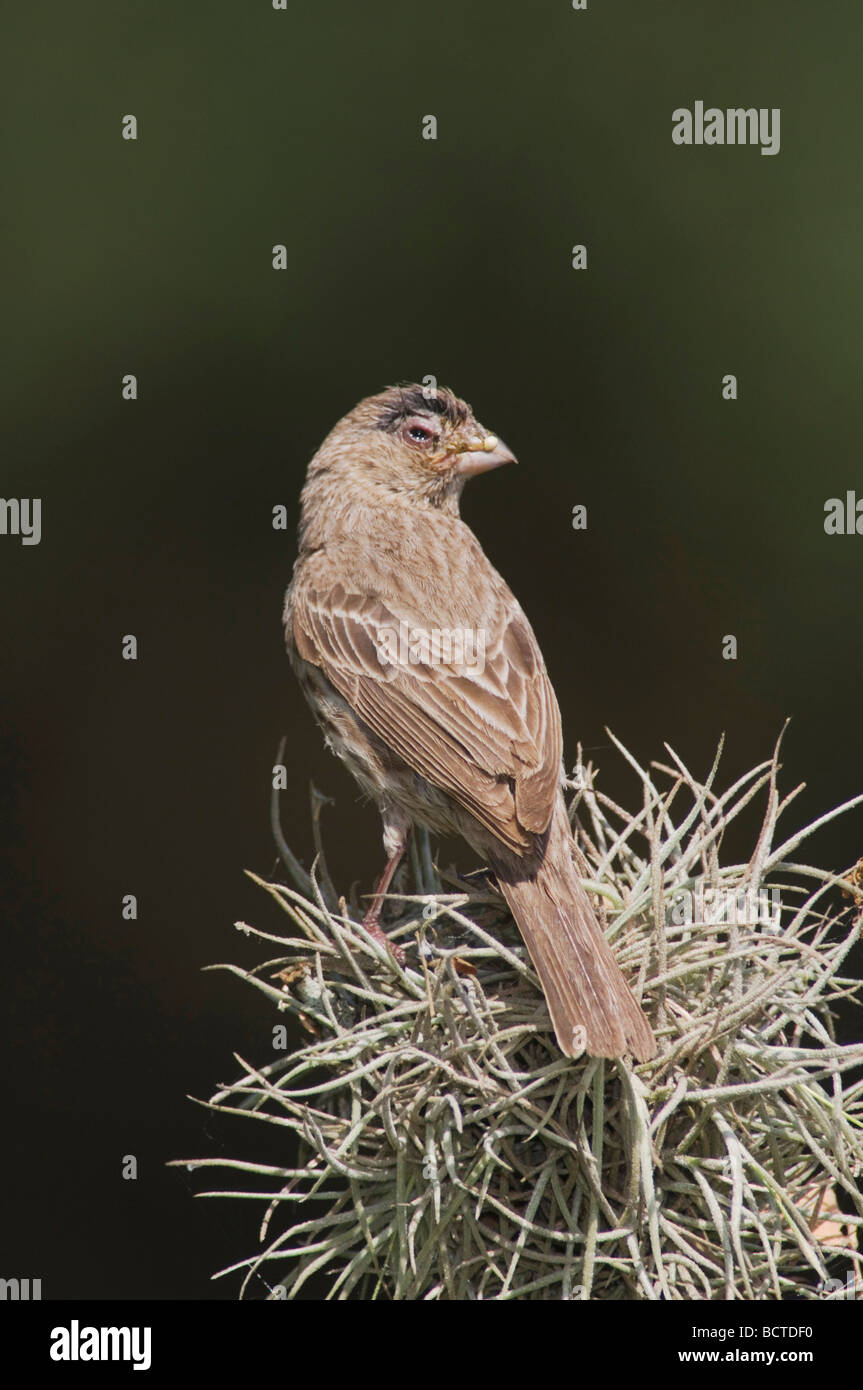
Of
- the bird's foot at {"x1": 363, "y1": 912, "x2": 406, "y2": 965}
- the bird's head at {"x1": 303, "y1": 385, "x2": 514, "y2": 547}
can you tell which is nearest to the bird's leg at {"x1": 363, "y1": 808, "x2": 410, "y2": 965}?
the bird's foot at {"x1": 363, "y1": 912, "x2": 406, "y2": 965}

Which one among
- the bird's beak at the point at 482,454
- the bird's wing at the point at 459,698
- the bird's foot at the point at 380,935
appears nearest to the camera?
the bird's foot at the point at 380,935

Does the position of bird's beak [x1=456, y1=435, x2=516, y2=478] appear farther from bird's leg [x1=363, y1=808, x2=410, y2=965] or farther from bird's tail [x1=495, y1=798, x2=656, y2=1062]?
bird's tail [x1=495, y1=798, x2=656, y2=1062]

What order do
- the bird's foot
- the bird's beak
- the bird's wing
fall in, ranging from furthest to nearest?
the bird's beak → the bird's wing → the bird's foot

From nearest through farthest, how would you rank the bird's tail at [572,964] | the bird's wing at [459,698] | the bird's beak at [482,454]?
1. the bird's tail at [572,964]
2. the bird's wing at [459,698]
3. the bird's beak at [482,454]

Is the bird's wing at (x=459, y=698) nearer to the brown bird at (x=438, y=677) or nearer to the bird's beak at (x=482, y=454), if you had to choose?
the brown bird at (x=438, y=677)

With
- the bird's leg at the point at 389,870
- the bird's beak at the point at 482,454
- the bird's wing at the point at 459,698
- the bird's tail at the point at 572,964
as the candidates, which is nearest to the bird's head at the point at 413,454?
the bird's beak at the point at 482,454

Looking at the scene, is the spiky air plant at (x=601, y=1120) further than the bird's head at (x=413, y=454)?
No

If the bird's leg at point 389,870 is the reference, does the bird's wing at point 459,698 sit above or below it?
above

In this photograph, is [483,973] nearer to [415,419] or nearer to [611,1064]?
[611,1064]

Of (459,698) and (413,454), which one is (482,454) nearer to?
(413,454)
